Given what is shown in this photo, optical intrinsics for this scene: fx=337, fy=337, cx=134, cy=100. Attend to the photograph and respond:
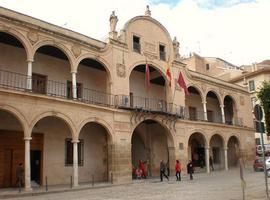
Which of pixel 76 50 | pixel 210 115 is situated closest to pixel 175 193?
pixel 76 50

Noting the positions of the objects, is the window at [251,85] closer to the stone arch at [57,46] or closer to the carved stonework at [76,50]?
the carved stonework at [76,50]

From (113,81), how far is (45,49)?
189 inches

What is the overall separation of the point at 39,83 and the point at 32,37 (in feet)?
11.3

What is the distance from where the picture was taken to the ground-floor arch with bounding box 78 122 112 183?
73.1 feet

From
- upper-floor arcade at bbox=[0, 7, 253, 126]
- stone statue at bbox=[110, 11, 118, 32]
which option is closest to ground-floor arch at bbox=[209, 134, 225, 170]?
upper-floor arcade at bbox=[0, 7, 253, 126]

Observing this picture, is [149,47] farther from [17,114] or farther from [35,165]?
[17,114]

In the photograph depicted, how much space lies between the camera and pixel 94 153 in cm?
2323

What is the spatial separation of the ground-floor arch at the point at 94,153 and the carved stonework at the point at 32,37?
279 inches

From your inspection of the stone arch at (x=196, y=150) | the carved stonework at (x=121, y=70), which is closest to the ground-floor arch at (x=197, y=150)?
the stone arch at (x=196, y=150)

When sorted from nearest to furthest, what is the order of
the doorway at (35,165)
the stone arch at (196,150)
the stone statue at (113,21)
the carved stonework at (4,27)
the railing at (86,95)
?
1. the carved stonework at (4,27)
2. the railing at (86,95)
3. the doorway at (35,165)
4. the stone statue at (113,21)
5. the stone arch at (196,150)

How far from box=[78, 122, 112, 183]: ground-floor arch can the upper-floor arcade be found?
2.19 meters

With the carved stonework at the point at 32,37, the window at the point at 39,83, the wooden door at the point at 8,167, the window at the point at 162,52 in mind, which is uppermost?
the window at the point at 162,52

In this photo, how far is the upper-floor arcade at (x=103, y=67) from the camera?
19.0 m

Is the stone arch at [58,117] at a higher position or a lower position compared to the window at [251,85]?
lower
